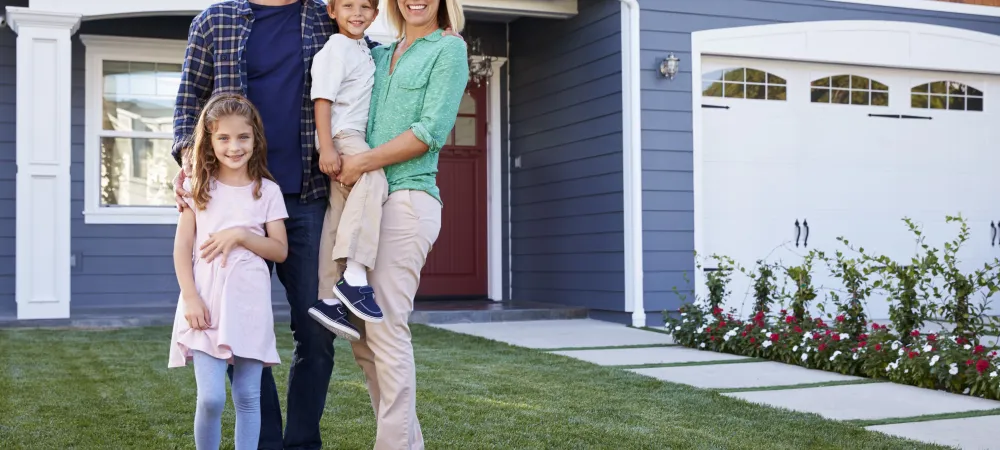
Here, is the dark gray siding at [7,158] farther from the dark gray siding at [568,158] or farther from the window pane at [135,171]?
the dark gray siding at [568,158]

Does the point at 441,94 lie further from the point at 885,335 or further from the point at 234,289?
the point at 885,335

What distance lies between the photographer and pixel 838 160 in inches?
330

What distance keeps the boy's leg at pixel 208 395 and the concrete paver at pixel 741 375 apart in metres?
2.62

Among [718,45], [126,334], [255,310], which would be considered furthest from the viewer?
[718,45]

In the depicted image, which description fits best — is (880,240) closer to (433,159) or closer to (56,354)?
(56,354)

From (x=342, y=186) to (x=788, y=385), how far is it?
279 centimetres

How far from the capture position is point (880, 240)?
848 centimetres

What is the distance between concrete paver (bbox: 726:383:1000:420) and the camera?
4.04 m

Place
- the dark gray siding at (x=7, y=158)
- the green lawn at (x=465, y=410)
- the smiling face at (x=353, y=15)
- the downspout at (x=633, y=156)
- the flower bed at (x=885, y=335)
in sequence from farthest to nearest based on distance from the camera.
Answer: the dark gray siding at (x=7, y=158)
the downspout at (x=633, y=156)
the flower bed at (x=885, y=335)
the green lawn at (x=465, y=410)
the smiling face at (x=353, y=15)

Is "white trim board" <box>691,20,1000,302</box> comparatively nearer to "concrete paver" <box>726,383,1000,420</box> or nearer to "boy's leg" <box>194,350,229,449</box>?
"concrete paver" <box>726,383,1000,420</box>

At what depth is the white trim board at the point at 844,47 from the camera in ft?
25.7

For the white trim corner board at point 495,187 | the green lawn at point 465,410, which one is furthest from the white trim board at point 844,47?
the green lawn at point 465,410

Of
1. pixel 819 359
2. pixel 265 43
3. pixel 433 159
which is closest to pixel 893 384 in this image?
pixel 819 359

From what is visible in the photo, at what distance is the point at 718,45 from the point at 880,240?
6.90ft
